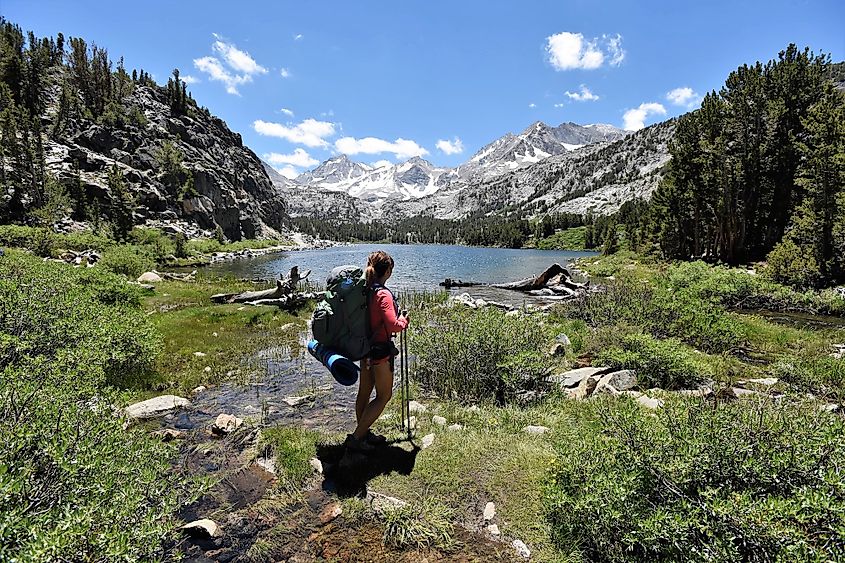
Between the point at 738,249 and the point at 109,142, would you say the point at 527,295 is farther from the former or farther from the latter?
the point at 109,142

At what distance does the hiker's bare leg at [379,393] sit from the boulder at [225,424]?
10.3ft

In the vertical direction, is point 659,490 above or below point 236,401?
above

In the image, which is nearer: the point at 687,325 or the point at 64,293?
the point at 64,293

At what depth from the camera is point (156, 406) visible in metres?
9.55

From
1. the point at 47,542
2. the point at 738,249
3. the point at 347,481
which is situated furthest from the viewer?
the point at 738,249

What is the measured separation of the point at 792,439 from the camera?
13.0ft

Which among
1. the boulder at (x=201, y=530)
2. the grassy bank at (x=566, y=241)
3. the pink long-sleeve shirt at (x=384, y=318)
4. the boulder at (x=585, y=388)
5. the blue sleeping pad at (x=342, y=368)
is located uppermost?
the grassy bank at (x=566, y=241)

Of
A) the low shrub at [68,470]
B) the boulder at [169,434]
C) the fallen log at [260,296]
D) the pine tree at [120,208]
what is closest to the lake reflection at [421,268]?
the fallen log at [260,296]

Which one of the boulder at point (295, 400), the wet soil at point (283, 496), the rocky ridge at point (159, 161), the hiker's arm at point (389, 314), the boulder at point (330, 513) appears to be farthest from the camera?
the rocky ridge at point (159, 161)

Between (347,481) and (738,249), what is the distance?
46.8 metres

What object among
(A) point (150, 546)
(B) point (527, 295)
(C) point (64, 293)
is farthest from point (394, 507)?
(B) point (527, 295)

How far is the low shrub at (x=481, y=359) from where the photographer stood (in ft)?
32.1

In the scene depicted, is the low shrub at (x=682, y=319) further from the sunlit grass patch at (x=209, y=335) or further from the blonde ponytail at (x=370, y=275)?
the sunlit grass patch at (x=209, y=335)

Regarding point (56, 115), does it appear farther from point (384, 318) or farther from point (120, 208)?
point (384, 318)
